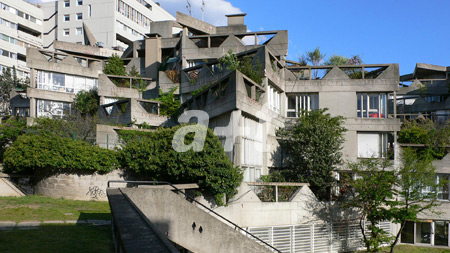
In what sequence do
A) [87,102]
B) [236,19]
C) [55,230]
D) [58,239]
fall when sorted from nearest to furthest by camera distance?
[58,239]
[55,230]
[87,102]
[236,19]

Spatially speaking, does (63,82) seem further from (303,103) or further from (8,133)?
(303,103)

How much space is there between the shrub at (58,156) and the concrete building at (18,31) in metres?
46.6

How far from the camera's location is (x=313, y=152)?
23078 mm

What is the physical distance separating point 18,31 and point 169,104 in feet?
150

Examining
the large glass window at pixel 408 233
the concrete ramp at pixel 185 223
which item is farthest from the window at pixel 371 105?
the concrete ramp at pixel 185 223

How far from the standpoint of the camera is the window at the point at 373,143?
27281 millimetres

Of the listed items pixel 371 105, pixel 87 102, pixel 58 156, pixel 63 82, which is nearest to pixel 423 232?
pixel 371 105

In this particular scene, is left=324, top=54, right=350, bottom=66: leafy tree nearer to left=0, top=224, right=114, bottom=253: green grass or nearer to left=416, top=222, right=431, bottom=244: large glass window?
left=416, top=222, right=431, bottom=244: large glass window

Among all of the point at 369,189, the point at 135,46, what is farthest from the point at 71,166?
the point at 135,46

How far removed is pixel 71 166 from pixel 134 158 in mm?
3102

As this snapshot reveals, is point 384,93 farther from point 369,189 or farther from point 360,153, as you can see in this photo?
point 369,189

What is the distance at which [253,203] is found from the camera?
751 inches

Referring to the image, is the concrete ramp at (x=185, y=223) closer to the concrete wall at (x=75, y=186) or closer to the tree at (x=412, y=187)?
the concrete wall at (x=75, y=186)

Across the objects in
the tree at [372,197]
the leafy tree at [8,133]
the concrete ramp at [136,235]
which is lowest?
the tree at [372,197]
